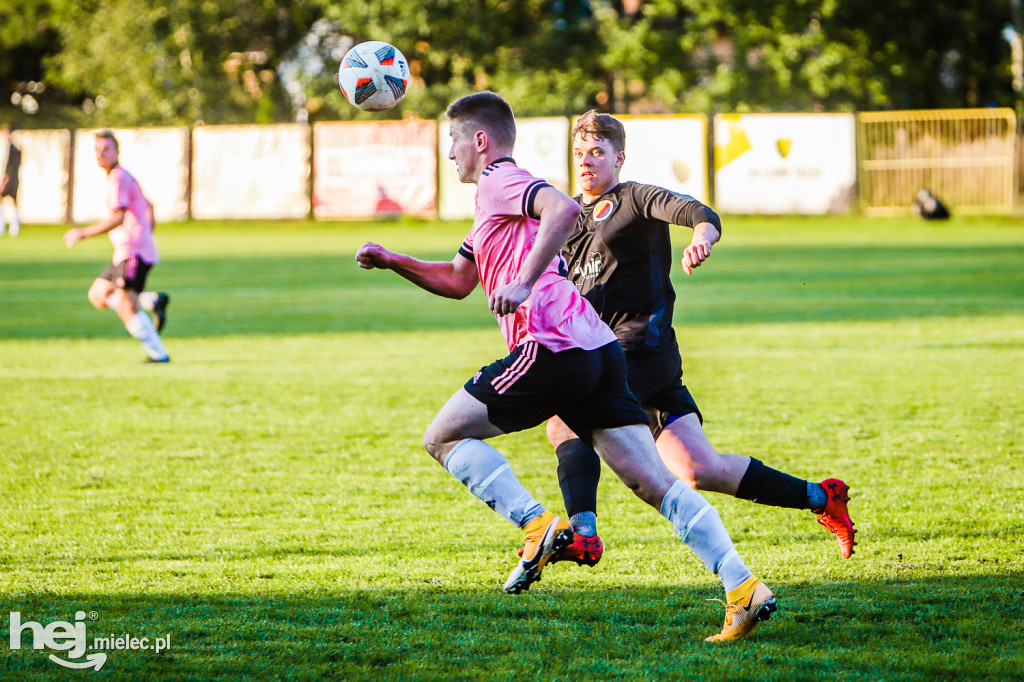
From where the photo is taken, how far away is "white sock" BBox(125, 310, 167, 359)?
464 inches

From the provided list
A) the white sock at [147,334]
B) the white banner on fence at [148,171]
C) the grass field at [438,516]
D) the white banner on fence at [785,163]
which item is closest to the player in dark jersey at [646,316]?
the grass field at [438,516]

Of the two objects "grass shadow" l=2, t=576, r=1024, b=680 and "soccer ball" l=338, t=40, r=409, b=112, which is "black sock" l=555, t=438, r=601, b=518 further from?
"soccer ball" l=338, t=40, r=409, b=112

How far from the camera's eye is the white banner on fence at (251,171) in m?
36.7

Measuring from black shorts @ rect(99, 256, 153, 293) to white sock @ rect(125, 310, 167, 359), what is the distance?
28 centimetres

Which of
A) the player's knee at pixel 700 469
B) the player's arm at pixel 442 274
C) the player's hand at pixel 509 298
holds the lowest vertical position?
the player's knee at pixel 700 469

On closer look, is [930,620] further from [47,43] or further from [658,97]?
[47,43]

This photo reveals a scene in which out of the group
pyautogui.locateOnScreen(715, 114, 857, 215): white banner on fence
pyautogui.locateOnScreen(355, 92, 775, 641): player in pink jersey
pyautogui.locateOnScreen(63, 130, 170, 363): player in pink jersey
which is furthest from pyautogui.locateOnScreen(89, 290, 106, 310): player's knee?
pyautogui.locateOnScreen(715, 114, 857, 215): white banner on fence

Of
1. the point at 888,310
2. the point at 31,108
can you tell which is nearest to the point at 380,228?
the point at 888,310

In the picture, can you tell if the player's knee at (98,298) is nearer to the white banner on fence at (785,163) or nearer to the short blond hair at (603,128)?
the short blond hair at (603,128)

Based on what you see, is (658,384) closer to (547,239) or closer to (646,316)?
(646,316)

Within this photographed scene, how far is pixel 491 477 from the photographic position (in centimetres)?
417

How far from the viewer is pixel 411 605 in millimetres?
4551

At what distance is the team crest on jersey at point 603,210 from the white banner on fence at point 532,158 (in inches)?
1150

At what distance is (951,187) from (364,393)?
28.0 m
